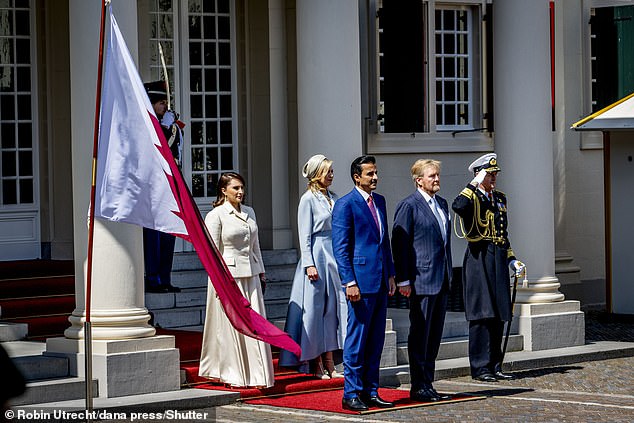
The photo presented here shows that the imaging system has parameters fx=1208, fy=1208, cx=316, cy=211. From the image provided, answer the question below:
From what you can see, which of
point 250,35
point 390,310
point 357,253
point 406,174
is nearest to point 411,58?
point 406,174

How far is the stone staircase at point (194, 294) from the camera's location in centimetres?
1145

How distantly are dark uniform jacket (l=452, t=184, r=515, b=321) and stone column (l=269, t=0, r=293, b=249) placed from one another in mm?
3633

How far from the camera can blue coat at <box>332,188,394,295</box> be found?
888 cm

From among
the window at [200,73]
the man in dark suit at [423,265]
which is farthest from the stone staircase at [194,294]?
the man in dark suit at [423,265]

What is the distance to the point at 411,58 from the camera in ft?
50.7

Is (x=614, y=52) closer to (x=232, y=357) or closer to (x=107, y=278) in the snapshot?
(x=232, y=357)

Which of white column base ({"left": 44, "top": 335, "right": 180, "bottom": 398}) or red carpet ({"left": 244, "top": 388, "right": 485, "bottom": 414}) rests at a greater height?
white column base ({"left": 44, "top": 335, "right": 180, "bottom": 398})

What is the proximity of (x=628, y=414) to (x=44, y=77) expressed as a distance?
7.14 meters

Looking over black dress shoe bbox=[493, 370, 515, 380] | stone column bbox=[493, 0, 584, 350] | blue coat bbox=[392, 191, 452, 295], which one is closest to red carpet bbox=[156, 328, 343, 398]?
blue coat bbox=[392, 191, 452, 295]

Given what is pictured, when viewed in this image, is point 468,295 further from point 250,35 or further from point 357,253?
point 250,35

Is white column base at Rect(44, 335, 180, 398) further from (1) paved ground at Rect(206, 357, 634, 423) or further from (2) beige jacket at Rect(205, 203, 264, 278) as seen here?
(2) beige jacket at Rect(205, 203, 264, 278)

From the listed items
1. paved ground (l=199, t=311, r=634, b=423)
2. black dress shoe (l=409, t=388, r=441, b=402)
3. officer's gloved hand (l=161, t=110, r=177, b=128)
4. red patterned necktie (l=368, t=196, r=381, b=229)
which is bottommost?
paved ground (l=199, t=311, r=634, b=423)

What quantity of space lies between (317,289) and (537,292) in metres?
3.62

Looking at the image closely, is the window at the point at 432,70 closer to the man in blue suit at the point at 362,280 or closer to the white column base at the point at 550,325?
the white column base at the point at 550,325
